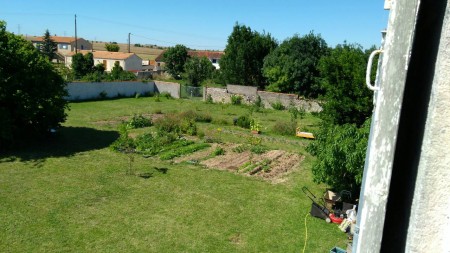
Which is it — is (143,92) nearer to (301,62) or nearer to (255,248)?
(301,62)

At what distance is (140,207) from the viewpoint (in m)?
10.2

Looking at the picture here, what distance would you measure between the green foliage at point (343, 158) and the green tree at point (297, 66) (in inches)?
919

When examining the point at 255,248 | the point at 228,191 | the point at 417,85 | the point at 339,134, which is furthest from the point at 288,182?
the point at 417,85

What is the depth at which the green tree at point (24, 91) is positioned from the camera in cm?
1473

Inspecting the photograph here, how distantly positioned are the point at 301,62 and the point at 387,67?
3466cm

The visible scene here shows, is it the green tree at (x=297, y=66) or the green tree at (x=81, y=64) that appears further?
the green tree at (x=81, y=64)

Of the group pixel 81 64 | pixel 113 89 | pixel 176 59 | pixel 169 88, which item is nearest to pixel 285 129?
pixel 169 88

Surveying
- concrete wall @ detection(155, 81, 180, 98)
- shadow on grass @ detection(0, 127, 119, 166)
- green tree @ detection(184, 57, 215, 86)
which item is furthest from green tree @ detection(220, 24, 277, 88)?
shadow on grass @ detection(0, 127, 119, 166)

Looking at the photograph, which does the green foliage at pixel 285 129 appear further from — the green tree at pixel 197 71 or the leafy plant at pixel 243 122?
the green tree at pixel 197 71

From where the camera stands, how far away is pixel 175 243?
8.33 m

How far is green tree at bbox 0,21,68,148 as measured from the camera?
1473 centimetres

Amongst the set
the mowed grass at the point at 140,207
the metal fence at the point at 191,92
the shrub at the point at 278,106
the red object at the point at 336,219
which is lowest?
the mowed grass at the point at 140,207

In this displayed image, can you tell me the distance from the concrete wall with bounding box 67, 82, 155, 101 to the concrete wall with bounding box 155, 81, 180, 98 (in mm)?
498

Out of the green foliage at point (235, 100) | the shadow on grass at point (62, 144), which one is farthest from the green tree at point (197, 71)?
the shadow on grass at point (62, 144)
